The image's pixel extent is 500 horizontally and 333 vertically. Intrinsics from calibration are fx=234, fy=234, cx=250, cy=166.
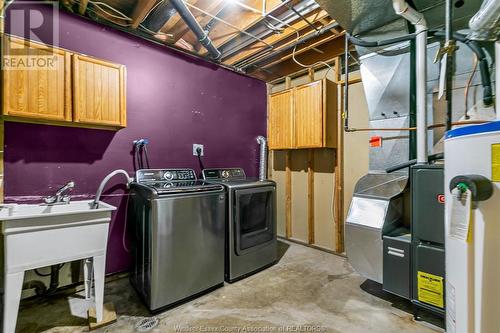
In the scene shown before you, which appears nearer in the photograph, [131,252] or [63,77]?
[63,77]

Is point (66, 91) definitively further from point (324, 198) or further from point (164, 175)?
point (324, 198)

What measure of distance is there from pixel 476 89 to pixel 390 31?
903mm

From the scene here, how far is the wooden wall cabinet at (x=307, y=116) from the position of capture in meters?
2.95

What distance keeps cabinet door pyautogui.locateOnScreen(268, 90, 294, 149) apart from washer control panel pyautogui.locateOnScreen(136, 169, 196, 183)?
1.35 metres

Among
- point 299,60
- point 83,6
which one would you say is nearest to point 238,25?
point 299,60

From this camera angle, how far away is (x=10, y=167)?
1.97 meters

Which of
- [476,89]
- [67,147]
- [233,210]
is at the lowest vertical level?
[233,210]

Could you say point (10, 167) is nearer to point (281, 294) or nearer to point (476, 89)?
point (281, 294)

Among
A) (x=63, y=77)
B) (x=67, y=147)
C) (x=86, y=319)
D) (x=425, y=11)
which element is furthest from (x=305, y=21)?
(x=86, y=319)

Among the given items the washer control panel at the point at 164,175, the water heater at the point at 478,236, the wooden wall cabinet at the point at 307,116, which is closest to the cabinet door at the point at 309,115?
the wooden wall cabinet at the point at 307,116

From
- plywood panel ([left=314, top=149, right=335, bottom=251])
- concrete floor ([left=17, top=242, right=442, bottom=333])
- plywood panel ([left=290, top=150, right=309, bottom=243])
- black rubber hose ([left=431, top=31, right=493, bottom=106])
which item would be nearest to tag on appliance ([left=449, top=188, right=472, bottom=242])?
concrete floor ([left=17, top=242, right=442, bottom=333])

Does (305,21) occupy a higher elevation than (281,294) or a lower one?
higher

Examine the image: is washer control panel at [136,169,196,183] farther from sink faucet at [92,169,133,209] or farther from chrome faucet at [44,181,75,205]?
chrome faucet at [44,181,75,205]

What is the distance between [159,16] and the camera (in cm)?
242
